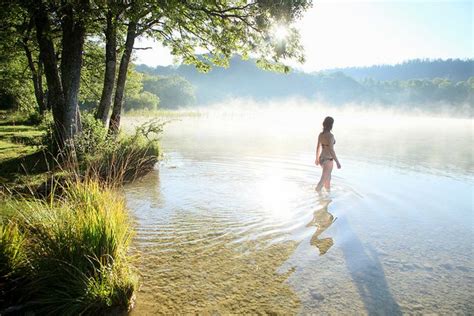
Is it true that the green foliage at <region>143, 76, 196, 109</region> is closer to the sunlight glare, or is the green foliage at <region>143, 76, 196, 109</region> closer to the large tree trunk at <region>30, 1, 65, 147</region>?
the large tree trunk at <region>30, 1, 65, 147</region>

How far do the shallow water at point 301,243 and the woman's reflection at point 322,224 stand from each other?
0.14 ft

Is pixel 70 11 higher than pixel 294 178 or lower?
higher

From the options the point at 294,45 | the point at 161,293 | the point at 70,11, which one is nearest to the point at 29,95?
the point at 70,11

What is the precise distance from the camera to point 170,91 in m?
154

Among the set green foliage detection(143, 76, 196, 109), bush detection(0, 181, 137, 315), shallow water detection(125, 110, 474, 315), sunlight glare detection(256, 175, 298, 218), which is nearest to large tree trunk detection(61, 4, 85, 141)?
shallow water detection(125, 110, 474, 315)

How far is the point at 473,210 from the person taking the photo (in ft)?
31.2

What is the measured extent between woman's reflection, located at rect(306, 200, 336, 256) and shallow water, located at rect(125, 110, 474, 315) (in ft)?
0.14

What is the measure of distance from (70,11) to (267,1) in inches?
246

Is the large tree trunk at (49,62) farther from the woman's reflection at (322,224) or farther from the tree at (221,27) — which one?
the woman's reflection at (322,224)

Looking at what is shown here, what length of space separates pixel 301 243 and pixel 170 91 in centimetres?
15427

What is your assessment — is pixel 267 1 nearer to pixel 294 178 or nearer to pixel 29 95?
pixel 294 178

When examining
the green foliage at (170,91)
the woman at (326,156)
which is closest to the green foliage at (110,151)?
the woman at (326,156)

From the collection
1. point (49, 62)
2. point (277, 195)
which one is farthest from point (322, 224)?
point (49, 62)

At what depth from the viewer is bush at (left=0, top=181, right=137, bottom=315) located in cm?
408
